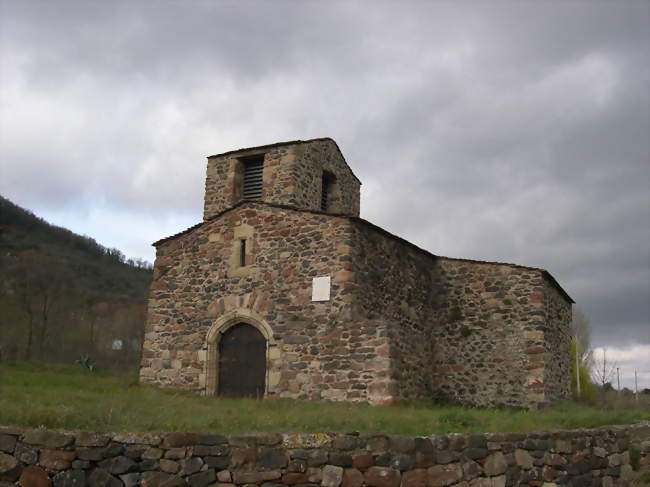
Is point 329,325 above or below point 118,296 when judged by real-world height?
below

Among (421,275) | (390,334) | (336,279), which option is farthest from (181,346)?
(421,275)

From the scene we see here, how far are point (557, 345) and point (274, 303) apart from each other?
892cm

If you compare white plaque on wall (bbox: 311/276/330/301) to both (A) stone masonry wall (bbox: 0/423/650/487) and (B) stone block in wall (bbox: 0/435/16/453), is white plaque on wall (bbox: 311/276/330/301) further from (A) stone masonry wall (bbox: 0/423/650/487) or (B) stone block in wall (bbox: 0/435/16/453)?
(B) stone block in wall (bbox: 0/435/16/453)

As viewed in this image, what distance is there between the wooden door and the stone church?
0.03 m

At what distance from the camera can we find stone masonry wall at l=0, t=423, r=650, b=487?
7.04m

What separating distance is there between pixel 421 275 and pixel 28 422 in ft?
41.9

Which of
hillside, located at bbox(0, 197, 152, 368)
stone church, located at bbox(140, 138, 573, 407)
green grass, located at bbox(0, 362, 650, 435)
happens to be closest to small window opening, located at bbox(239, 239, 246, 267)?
stone church, located at bbox(140, 138, 573, 407)

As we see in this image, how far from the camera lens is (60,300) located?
34.2 m

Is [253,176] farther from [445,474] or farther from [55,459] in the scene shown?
[55,459]

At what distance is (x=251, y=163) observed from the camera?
2147 cm

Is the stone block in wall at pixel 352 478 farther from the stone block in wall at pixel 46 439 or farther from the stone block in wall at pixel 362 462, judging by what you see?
the stone block in wall at pixel 46 439

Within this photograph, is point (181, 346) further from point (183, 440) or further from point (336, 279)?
point (183, 440)

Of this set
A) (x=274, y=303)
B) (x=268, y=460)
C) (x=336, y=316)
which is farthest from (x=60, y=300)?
(x=268, y=460)

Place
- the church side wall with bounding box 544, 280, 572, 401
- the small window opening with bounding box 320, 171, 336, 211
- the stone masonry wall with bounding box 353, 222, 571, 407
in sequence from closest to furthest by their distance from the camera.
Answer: the stone masonry wall with bounding box 353, 222, 571, 407 < the church side wall with bounding box 544, 280, 572, 401 < the small window opening with bounding box 320, 171, 336, 211
